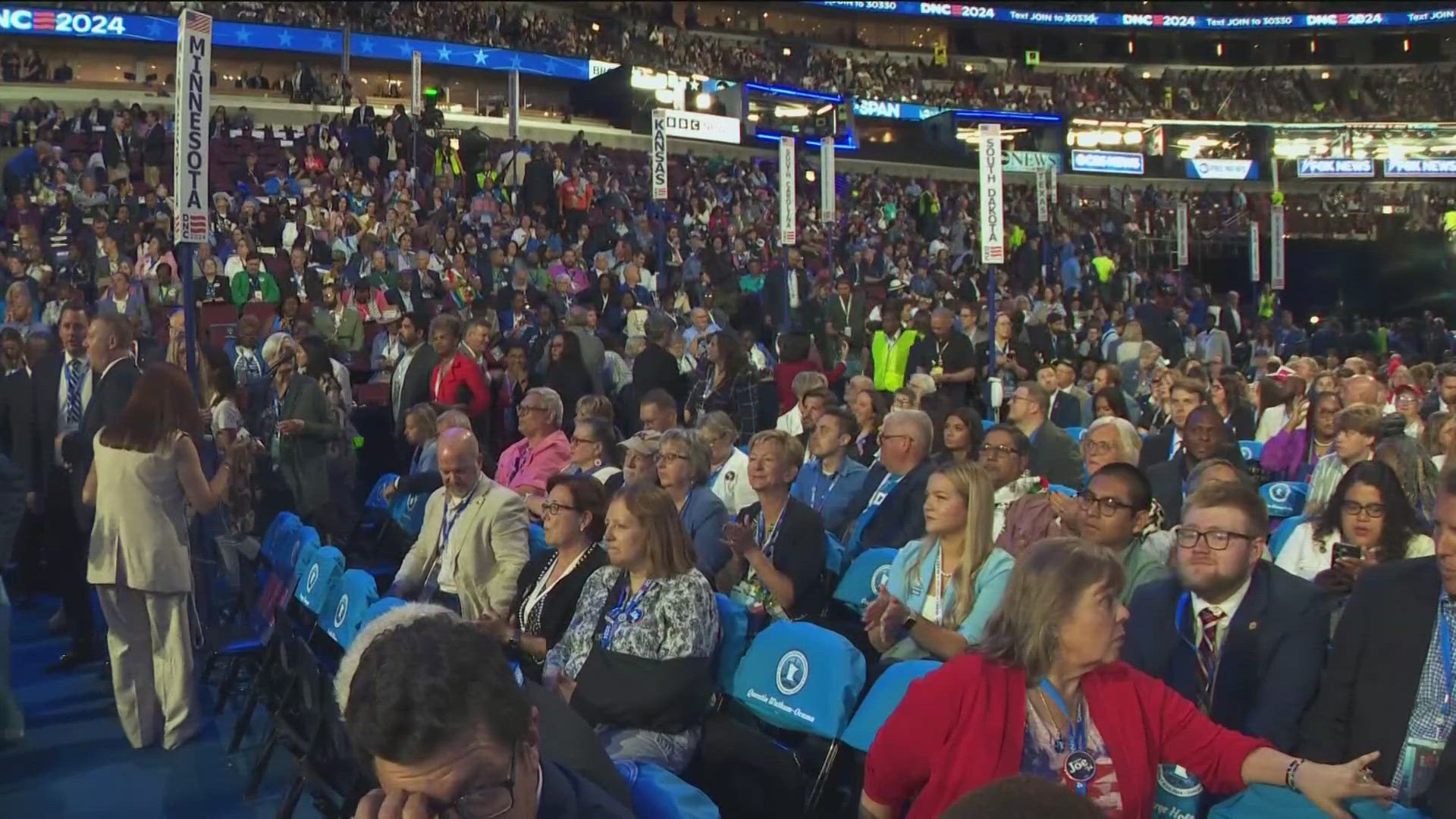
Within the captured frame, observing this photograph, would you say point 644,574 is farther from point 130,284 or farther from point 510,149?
point 510,149

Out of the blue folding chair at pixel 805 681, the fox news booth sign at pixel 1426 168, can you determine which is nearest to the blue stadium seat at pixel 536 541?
the blue folding chair at pixel 805 681

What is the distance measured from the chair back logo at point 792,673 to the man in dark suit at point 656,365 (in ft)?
20.2

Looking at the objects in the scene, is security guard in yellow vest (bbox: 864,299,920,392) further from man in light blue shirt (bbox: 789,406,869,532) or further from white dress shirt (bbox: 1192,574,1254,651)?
white dress shirt (bbox: 1192,574,1254,651)

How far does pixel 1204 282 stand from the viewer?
32656mm

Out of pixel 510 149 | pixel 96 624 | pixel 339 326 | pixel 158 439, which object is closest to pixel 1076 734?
pixel 158 439

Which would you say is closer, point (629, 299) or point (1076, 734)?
point (1076, 734)

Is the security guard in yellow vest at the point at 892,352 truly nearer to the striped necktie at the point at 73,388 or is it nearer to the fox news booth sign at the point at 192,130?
the fox news booth sign at the point at 192,130

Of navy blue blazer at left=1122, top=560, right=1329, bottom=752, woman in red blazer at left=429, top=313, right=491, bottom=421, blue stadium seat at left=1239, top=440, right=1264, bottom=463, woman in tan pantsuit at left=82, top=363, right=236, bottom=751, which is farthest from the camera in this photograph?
woman in red blazer at left=429, top=313, right=491, bottom=421

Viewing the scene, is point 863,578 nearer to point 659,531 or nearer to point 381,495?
point 659,531

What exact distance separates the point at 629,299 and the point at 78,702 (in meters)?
8.18

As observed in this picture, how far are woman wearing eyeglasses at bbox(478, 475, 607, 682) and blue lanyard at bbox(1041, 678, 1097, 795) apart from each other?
2248mm

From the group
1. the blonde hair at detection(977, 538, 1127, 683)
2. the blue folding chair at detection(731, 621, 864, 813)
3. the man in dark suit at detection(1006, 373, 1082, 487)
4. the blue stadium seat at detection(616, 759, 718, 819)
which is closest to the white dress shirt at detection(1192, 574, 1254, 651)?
the blonde hair at detection(977, 538, 1127, 683)

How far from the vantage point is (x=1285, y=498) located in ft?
22.2

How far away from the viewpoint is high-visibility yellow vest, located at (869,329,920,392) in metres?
11.5
